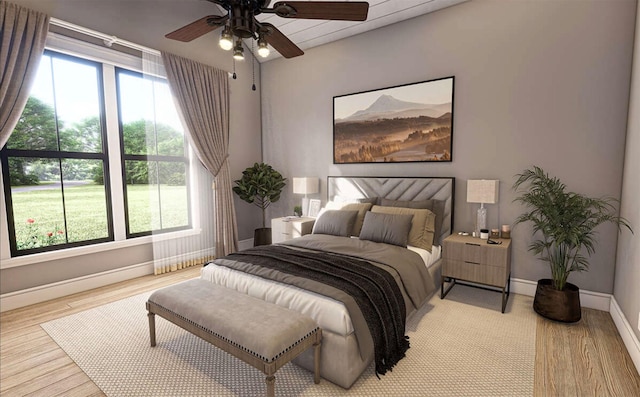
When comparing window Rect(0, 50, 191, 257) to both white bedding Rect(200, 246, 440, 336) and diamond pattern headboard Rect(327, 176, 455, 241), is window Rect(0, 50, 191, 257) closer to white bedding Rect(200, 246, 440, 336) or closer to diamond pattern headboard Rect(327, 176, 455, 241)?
white bedding Rect(200, 246, 440, 336)

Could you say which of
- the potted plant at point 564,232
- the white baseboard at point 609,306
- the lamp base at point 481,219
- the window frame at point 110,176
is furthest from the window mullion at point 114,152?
the white baseboard at point 609,306

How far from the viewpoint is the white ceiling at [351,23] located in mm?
3727

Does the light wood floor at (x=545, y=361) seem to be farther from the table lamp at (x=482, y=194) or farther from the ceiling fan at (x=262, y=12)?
the ceiling fan at (x=262, y=12)

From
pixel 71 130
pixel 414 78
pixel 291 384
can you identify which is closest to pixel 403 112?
pixel 414 78

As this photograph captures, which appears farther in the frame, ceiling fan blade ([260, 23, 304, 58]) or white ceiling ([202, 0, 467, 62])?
white ceiling ([202, 0, 467, 62])

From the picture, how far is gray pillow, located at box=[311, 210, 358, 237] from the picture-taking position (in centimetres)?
367

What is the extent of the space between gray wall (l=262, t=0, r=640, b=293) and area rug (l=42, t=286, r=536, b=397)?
1.22 metres

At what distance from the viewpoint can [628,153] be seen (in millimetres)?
2748

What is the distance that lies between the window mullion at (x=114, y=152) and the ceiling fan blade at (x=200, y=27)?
6.31ft

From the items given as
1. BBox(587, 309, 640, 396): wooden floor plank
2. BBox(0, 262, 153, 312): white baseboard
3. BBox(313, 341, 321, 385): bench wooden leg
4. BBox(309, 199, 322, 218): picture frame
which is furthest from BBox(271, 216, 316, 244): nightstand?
BBox(587, 309, 640, 396): wooden floor plank

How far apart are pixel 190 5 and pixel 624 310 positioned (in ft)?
19.8

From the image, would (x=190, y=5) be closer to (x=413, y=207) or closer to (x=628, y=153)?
(x=413, y=207)

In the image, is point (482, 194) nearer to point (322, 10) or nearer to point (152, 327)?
point (322, 10)

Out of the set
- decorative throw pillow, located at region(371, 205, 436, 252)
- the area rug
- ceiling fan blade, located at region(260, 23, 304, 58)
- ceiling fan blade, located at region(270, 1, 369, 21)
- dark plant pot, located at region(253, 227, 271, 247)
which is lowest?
the area rug
